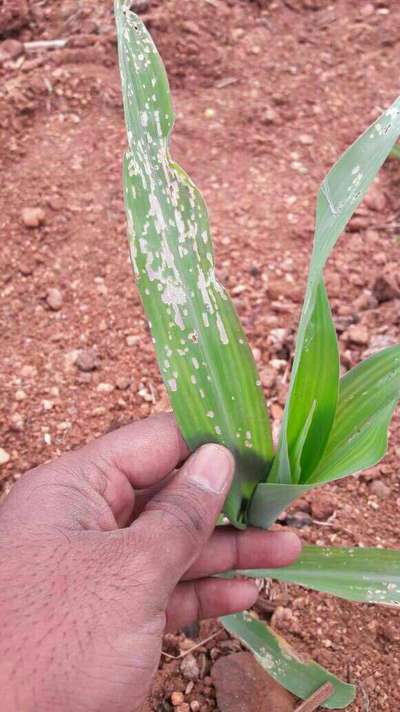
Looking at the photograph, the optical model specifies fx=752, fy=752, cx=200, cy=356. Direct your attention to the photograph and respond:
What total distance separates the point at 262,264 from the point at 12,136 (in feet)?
2.55

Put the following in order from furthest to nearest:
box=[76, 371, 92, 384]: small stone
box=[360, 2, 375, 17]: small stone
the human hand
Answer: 1. box=[360, 2, 375, 17]: small stone
2. box=[76, 371, 92, 384]: small stone
3. the human hand

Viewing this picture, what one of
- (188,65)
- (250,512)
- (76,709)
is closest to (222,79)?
(188,65)

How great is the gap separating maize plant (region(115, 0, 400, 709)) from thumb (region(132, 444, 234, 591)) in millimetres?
45

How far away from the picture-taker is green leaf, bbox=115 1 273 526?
89 cm

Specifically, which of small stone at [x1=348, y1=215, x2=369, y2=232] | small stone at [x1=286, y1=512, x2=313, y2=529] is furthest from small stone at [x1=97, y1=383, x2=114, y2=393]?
small stone at [x1=348, y1=215, x2=369, y2=232]

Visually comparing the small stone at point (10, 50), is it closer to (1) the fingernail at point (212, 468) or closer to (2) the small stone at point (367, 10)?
(2) the small stone at point (367, 10)

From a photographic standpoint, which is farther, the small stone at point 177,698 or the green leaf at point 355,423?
the small stone at point 177,698

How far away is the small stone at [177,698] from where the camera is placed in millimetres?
1188

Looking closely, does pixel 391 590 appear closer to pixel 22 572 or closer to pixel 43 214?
pixel 22 572

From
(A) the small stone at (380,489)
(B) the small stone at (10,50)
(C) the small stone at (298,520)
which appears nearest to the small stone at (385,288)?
(A) the small stone at (380,489)

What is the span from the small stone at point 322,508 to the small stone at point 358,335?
1.22 ft

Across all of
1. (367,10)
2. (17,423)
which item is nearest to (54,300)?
(17,423)

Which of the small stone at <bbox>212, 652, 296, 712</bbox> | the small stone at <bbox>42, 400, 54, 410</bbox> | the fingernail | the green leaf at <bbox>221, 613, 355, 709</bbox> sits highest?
the fingernail

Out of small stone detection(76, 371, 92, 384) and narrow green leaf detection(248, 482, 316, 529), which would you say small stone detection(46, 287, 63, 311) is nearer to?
small stone detection(76, 371, 92, 384)
